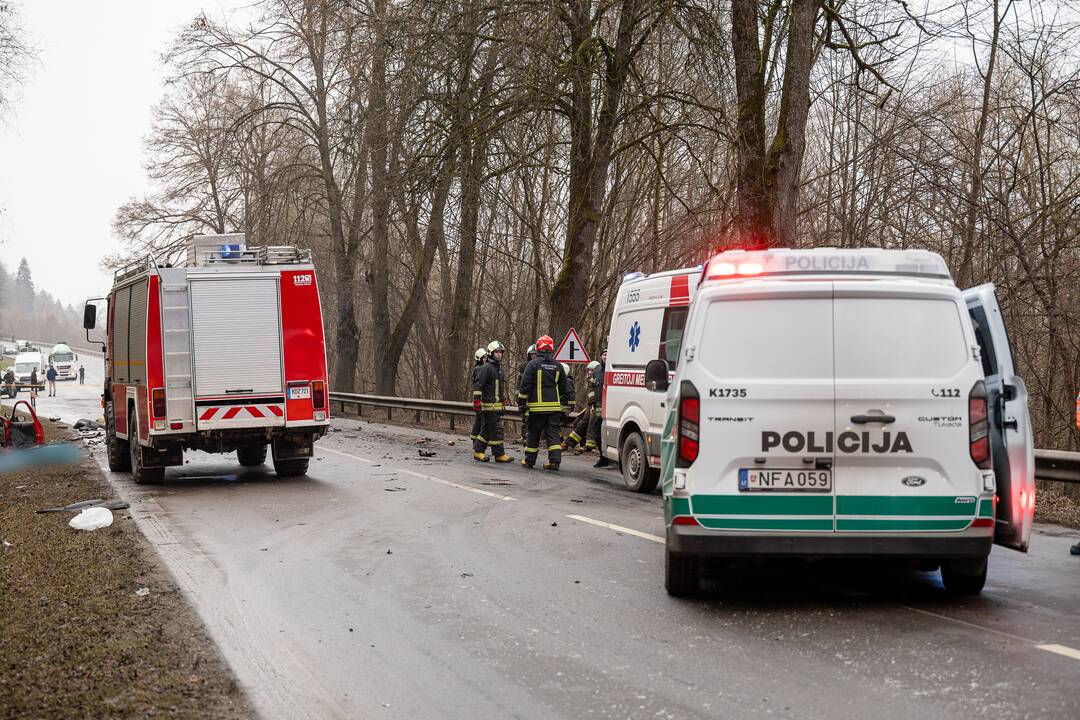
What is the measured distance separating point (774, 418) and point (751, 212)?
1039 centimetres

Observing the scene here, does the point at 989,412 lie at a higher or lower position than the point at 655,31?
lower

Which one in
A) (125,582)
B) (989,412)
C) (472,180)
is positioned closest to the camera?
(989,412)

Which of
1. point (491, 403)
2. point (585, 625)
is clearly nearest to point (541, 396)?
point (491, 403)

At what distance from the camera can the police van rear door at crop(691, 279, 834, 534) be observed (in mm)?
6590

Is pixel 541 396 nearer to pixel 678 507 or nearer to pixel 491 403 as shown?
pixel 491 403

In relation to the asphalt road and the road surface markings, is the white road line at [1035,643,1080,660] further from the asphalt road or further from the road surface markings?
the road surface markings

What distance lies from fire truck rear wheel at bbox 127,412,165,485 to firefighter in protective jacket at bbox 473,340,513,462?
497 centimetres

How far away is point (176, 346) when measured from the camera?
575 inches

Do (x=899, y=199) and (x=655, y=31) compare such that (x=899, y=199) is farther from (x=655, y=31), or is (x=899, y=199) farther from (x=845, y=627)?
(x=845, y=627)

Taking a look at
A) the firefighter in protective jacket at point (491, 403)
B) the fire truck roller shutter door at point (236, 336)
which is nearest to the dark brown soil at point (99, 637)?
the fire truck roller shutter door at point (236, 336)

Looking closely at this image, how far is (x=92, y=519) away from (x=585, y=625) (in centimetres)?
641

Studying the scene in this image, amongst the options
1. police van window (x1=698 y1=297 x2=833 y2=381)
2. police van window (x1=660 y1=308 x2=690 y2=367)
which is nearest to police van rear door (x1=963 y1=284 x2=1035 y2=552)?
police van window (x1=698 y1=297 x2=833 y2=381)

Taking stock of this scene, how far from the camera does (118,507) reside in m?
12.5

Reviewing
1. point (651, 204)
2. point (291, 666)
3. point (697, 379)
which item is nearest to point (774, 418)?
point (697, 379)
